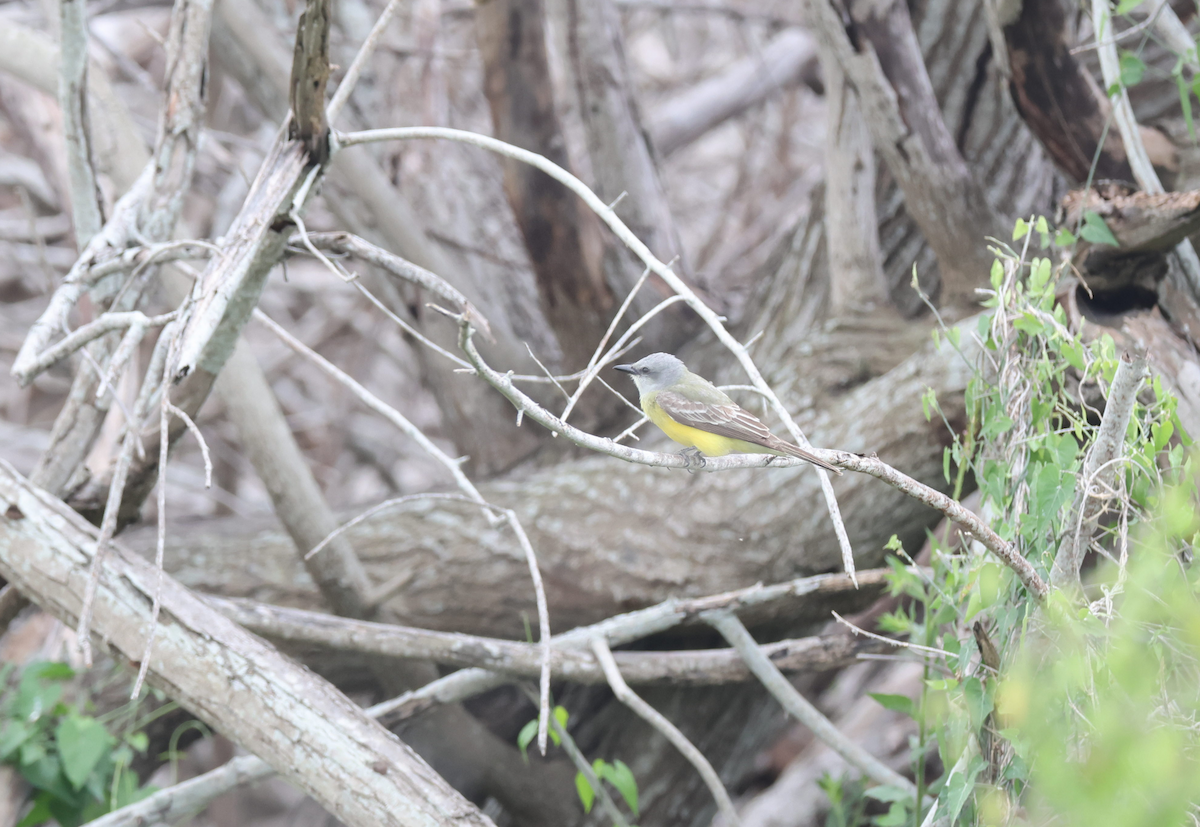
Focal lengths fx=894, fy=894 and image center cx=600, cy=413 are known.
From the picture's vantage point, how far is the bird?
7.00 ft

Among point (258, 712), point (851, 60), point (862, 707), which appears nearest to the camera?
point (258, 712)

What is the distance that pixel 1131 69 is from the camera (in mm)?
2645

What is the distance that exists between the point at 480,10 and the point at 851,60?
73.8 inches

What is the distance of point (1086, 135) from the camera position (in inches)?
119

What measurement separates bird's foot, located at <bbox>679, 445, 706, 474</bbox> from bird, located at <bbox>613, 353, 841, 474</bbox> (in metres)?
0.01

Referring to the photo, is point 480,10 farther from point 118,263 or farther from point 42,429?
point 42,429

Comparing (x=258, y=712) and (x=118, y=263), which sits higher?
(x=118, y=263)

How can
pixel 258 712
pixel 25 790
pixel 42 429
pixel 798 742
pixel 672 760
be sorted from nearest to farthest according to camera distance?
pixel 258 712, pixel 25 790, pixel 672 760, pixel 798 742, pixel 42 429

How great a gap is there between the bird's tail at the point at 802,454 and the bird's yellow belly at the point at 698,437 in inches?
9.0

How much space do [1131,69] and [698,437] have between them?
1753 millimetres

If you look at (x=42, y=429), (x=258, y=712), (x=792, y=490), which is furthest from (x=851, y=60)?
(x=42, y=429)

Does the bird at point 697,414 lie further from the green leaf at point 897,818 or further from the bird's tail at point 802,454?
the green leaf at point 897,818

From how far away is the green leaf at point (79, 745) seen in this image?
2.91 metres

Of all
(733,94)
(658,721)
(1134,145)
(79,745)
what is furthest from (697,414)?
(733,94)
